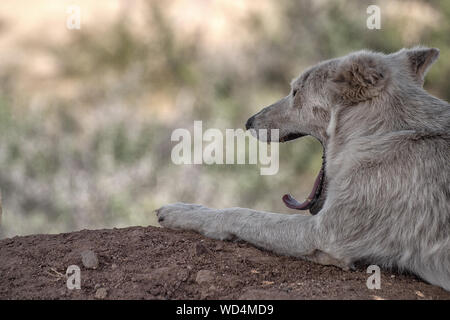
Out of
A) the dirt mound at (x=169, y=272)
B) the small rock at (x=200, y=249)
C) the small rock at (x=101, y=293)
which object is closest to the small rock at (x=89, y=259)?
the dirt mound at (x=169, y=272)

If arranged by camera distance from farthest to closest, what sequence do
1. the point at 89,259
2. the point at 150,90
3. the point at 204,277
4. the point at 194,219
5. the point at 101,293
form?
the point at 150,90 → the point at 194,219 → the point at 89,259 → the point at 204,277 → the point at 101,293

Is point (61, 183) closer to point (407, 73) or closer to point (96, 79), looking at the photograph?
point (96, 79)

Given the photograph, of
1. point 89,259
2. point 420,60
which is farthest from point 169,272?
point 420,60

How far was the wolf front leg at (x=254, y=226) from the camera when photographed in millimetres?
3191

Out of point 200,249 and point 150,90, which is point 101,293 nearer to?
point 200,249

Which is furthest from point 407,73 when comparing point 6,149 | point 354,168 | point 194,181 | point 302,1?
point 302,1

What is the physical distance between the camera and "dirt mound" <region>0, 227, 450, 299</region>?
265 centimetres

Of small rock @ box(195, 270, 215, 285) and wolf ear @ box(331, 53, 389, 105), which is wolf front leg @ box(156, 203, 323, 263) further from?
wolf ear @ box(331, 53, 389, 105)

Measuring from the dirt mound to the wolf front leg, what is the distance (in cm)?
6

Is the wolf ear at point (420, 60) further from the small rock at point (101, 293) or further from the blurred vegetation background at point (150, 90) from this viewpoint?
the blurred vegetation background at point (150, 90)

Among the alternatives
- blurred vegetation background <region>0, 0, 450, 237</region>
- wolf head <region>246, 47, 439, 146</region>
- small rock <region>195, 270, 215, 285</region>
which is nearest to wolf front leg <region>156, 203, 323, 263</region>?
small rock <region>195, 270, 215, 285</region>

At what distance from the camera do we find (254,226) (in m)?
3.36

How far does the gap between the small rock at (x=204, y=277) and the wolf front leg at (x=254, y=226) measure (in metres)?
0.59

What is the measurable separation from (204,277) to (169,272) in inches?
7.7
